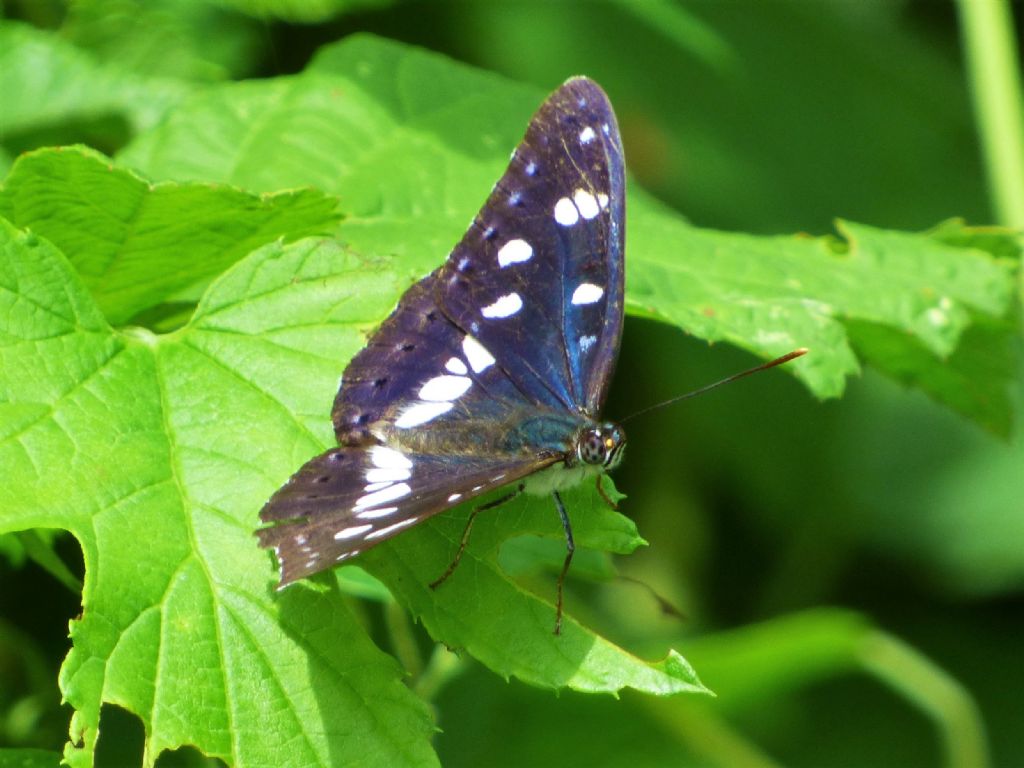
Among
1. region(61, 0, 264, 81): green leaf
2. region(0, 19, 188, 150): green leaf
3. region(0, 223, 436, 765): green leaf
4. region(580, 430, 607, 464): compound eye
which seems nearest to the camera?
region(0, 223, 436, 765): green leaf

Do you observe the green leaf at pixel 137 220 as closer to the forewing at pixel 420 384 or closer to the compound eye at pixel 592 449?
the forewing at pixel 420 384

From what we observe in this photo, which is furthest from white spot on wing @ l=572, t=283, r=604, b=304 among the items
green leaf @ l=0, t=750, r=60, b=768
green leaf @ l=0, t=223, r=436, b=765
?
green leaf @ l=0, t=750, r=60, b=768

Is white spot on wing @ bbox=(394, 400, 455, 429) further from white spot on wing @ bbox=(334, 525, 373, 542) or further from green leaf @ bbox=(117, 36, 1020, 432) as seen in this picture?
white spot on wing @ bbox=(334, 525, 373, 542)

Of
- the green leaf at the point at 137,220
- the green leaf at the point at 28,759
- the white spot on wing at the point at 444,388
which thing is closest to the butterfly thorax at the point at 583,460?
the white spot on wing at the point at 444,388

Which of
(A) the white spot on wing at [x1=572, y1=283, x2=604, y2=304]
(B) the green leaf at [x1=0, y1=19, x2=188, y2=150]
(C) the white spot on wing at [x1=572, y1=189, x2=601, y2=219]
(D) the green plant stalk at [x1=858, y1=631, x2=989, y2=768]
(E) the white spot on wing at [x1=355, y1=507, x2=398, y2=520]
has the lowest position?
(D) the green plant stalk at [x1=858, y1=631, x2=989, y2=768]

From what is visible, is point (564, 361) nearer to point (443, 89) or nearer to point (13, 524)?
point (443, 89)

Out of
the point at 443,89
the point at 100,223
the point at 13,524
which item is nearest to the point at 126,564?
the point at 13,524
